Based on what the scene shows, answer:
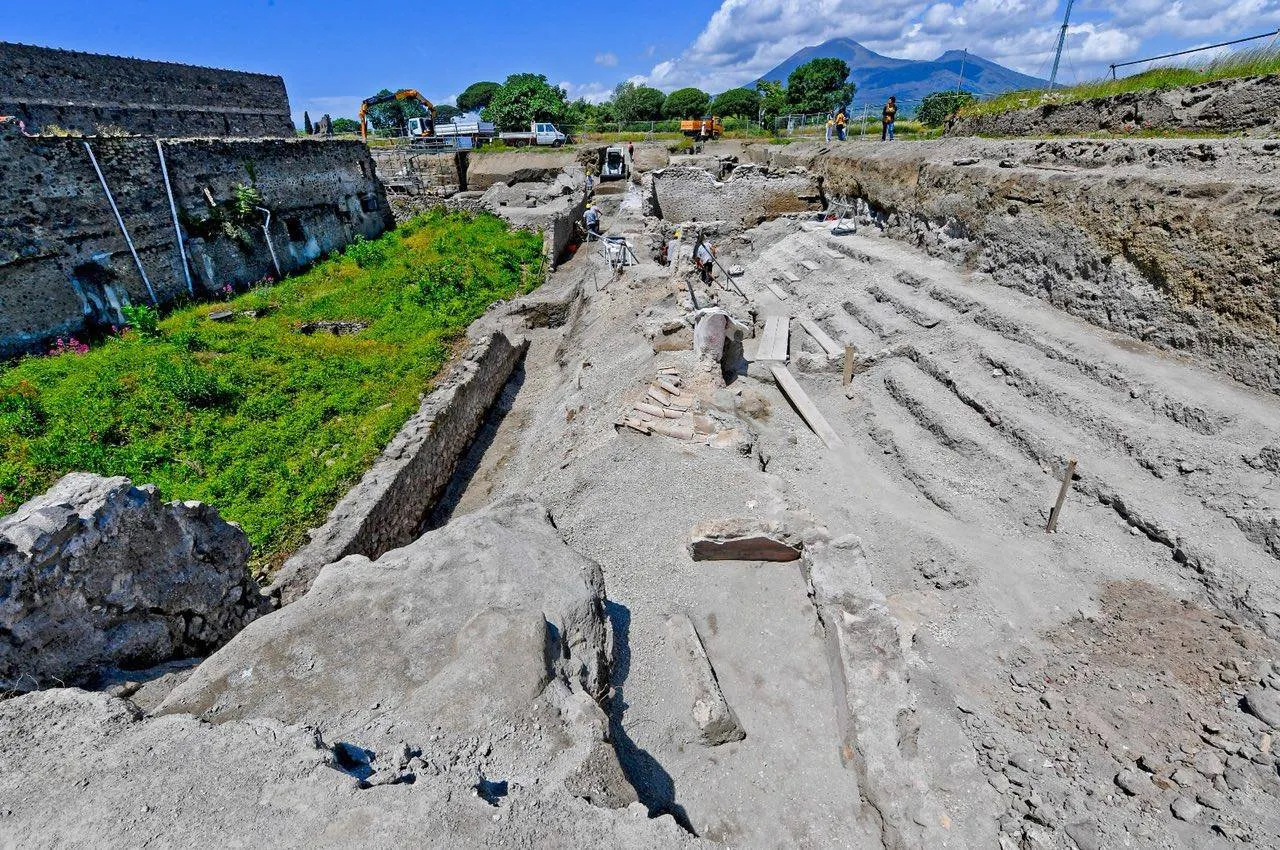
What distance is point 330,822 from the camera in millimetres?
2428

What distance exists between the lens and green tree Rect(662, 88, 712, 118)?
6294 cm

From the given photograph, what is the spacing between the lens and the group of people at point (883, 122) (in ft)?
65.9

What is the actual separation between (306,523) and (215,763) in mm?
5034

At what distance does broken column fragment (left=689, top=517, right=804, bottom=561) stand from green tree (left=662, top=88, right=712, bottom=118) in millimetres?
65486

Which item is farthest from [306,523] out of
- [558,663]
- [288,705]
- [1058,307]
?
[1058,307]

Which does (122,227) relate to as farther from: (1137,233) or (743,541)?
(1137,233)

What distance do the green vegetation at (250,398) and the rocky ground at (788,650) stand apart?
7.27ft

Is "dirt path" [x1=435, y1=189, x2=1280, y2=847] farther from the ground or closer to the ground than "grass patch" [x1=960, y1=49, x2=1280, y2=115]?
closer to the ground

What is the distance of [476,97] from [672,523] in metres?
106

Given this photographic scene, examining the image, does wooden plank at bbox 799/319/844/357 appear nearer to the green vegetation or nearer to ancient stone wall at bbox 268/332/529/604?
ancient stone wall at bbox 268/332/529/604

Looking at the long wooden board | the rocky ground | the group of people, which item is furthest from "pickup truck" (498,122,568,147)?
the rocky ground

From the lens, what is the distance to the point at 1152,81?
42.6 ft

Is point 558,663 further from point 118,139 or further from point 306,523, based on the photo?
point 118,139

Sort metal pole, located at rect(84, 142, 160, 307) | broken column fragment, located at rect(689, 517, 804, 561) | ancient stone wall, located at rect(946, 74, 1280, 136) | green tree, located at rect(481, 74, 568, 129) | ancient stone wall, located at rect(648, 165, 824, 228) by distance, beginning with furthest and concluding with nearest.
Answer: green tree, located at rect(481, 74, 568, 129)
ancient stone wall, located at rect(648, 165, 824, 228)
metal pole, located at rect(84, 142, 160, 307)
ancient stone wall, located at rect(946, 74, 1280, 136)
broken column fragment, located at rect(689, 517, 804, 561)
